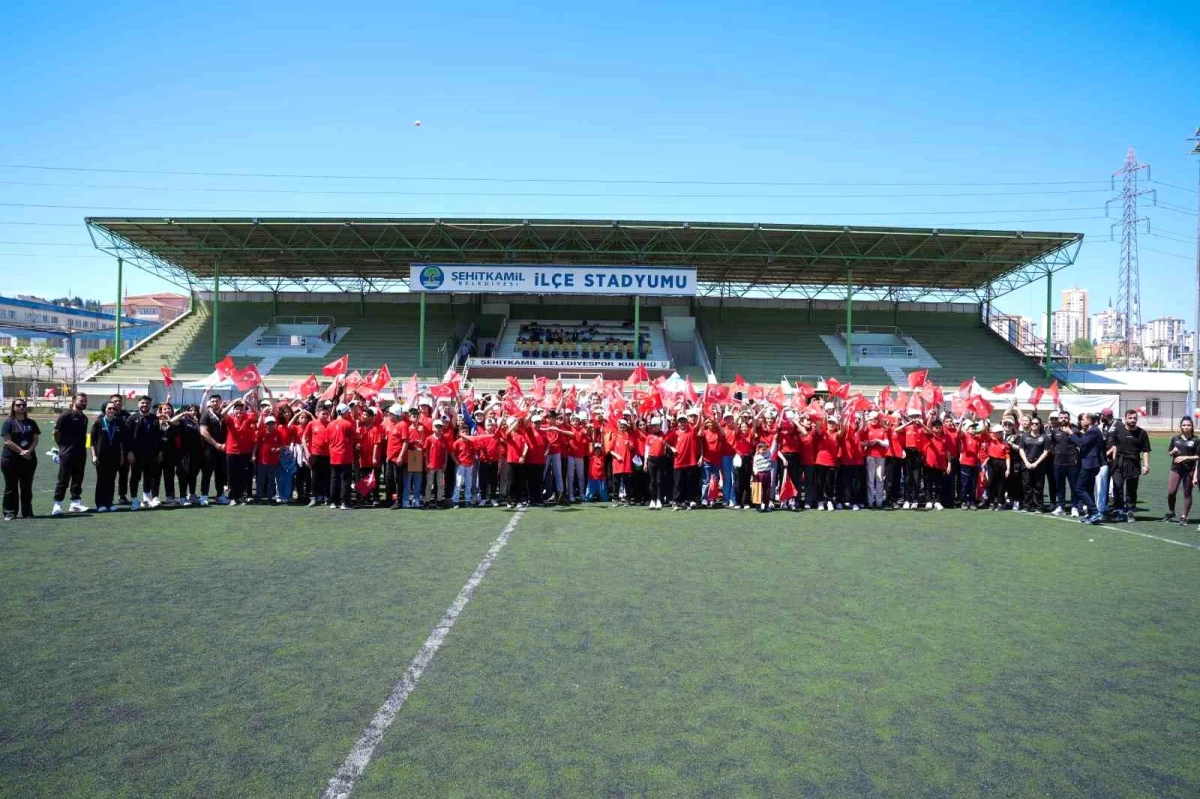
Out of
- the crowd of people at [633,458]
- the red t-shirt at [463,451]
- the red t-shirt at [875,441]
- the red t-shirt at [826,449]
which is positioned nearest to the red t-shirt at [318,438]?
the crowd of people at [633,458]

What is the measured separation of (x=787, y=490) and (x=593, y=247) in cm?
2447

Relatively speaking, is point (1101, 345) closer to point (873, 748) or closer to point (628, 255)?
point (628, 255)

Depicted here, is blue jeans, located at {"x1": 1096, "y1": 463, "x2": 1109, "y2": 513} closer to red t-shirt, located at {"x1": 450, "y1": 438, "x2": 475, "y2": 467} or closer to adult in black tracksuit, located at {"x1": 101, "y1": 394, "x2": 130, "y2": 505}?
red t-shirt, located at {"x1": 450, "y1": 438, "x2": 475, "y2": 467}

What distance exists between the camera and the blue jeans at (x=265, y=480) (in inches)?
508

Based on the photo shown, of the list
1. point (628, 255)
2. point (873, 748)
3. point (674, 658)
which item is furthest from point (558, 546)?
point (628, 255)

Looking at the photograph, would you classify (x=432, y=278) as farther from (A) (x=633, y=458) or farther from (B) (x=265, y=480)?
(A) (x=633, y=458)

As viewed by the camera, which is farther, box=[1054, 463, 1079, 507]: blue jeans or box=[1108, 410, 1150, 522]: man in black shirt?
box=[1054, 463, 1079, 507]: blue jeans

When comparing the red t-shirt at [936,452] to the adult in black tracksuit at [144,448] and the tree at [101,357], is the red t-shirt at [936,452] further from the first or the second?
the tree at [101,357]

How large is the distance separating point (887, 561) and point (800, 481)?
4.64m

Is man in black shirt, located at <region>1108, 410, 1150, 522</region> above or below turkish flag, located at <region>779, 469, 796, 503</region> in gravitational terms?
above

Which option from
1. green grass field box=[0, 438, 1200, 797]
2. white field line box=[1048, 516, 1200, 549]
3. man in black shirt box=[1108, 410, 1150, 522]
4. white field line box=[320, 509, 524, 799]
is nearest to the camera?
white field line box=[320, 509, 524, 799]

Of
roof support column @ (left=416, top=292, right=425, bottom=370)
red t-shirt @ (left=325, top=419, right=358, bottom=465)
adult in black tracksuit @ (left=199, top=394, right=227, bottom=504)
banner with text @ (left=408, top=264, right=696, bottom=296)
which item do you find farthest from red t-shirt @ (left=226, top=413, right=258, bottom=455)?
banner with text @ (left=408, top=264, right=696, bottom=296)

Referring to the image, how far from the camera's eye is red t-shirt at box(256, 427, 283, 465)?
12.8 metres

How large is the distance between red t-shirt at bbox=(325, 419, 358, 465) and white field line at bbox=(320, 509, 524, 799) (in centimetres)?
567
